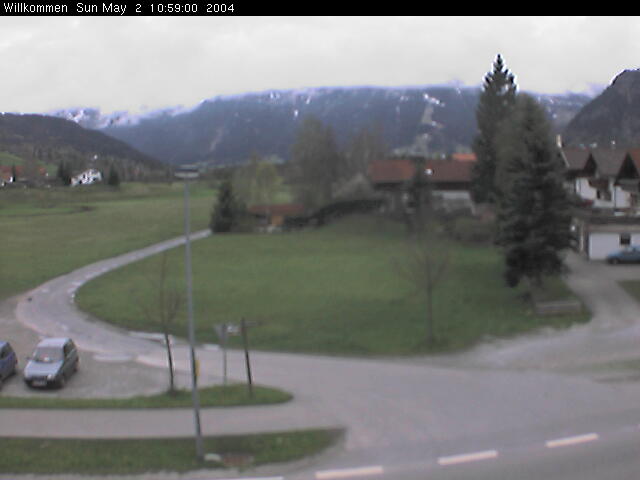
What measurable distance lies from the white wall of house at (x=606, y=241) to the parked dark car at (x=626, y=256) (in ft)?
2.91

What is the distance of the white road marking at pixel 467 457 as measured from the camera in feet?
29.7

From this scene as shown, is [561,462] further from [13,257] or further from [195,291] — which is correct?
[13,257]

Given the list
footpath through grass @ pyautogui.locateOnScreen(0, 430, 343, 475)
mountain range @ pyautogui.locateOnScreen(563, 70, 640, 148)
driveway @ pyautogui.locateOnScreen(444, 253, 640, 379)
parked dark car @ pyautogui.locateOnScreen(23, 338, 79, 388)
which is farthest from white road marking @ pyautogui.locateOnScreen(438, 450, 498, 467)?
mountain range @ pyautogui.locateOnScreen(563, 70, 640, 148)

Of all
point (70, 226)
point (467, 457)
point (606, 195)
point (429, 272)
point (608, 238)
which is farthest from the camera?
point (606, 195)

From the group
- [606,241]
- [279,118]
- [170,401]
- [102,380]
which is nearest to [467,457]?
[170,401]

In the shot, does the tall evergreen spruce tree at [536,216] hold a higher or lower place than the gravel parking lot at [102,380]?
higher

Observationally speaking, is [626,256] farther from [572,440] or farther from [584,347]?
[572,440]

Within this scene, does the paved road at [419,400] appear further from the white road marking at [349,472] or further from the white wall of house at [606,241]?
the white wall of house at [606,241]

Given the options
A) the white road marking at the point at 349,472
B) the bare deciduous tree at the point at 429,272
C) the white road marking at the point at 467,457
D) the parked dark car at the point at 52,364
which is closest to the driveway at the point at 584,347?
the bare deciduous tree at the point at 429,272

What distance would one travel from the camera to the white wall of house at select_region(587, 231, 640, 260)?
1188 inches

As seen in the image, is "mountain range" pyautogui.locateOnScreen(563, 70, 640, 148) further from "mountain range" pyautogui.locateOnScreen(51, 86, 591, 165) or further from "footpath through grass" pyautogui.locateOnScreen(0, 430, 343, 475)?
"footpath through grass" pyautogui.locateOnScreen(0, 430, 343, 475)

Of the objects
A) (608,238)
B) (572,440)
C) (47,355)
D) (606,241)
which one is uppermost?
(608,238)

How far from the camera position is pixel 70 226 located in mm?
28266

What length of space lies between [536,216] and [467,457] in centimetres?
1447
